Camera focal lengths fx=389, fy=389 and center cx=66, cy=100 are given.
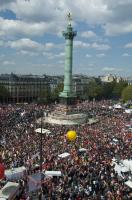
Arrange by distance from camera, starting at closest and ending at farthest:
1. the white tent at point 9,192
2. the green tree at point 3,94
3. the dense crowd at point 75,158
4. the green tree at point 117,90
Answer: the white tent at point 9,192
the dense crowd at point 75,158
the green tree at point 3,94
the green tree at point 117,90

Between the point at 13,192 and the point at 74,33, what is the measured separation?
161 feet

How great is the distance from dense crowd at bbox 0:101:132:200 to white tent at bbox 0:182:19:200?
534 millimetres

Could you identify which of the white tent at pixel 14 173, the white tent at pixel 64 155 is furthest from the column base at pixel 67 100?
the white tent at pixel 14 173

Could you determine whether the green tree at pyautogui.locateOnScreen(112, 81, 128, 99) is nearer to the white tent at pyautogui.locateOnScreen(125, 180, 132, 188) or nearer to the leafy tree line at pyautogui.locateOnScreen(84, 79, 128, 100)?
the leafy tree line at pyautogui.locateOnScreen(84, 79, 128, 100)

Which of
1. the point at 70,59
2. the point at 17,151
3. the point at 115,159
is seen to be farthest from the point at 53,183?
the point at 70,59

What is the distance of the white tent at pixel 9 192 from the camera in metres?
19.1

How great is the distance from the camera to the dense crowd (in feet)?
69.8

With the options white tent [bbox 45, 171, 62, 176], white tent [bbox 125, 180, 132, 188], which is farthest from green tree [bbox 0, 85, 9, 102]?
white tent [bbox 125, 180, 132, 188]

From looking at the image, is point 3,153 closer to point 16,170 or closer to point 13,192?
point 16,170

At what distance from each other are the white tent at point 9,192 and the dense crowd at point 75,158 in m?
0.53

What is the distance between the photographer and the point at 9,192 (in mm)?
19500

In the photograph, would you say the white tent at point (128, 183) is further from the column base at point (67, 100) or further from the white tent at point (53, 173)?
the column base at point (67, 100)

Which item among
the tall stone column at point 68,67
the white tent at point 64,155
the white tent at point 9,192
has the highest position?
the tall stone column at point 68,67

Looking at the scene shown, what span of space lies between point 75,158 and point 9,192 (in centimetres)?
951
